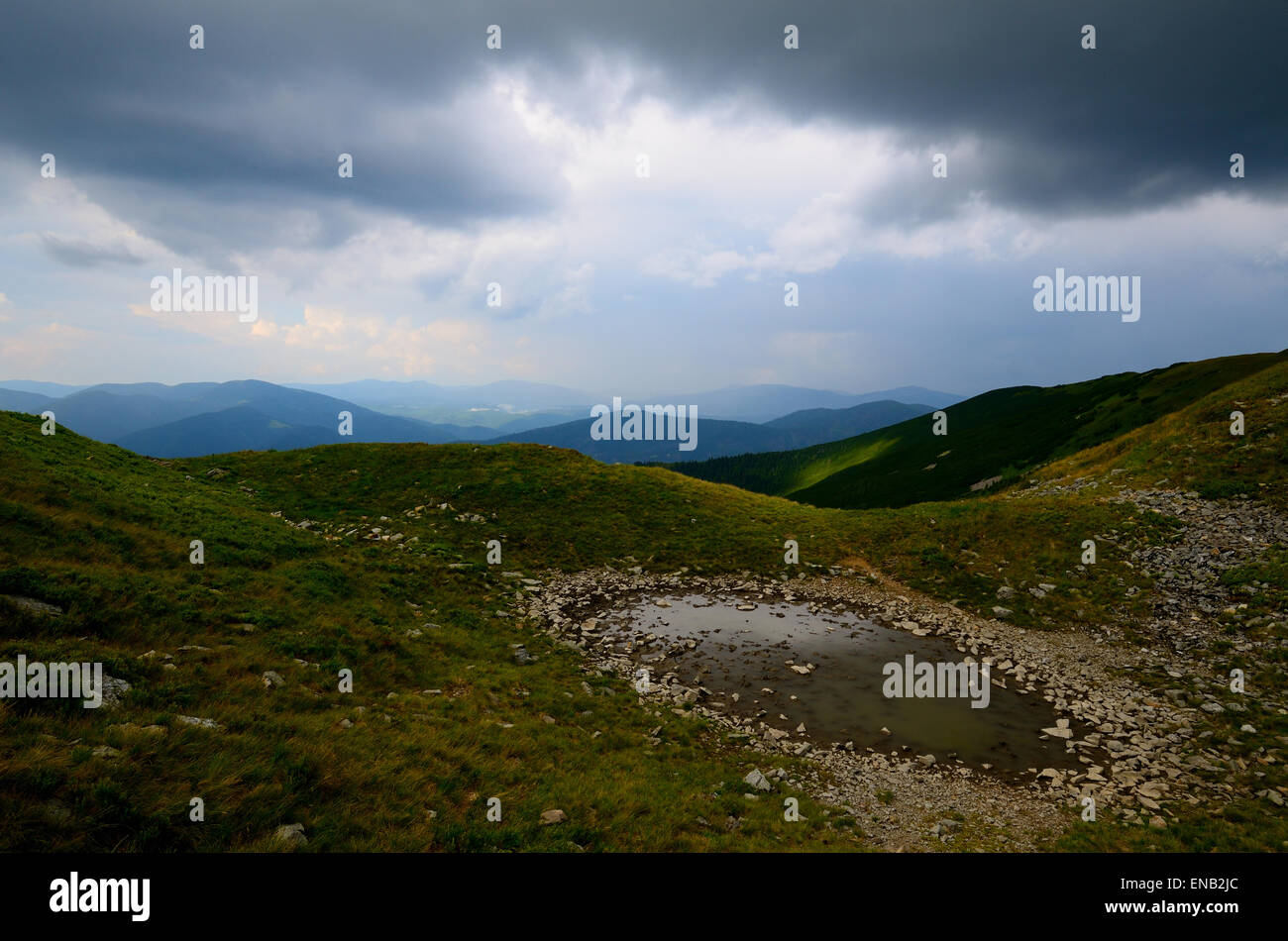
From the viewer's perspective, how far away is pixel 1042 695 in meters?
14.9

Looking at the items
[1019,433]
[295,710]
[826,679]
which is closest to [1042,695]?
[826,679]

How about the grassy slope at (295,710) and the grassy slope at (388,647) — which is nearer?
the grassy slope at (295,710)

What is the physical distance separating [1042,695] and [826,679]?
5973 millimetres

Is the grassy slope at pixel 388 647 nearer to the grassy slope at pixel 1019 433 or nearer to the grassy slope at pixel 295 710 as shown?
the grassy slope at pixel 295 710

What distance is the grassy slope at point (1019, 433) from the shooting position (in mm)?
65688

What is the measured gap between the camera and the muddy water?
13023 millimetres

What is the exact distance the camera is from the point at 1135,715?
1352 cm

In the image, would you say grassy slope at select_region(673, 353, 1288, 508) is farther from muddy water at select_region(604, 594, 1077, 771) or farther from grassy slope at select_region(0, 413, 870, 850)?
grassy slope at select_region(0, 413, 870, 850)

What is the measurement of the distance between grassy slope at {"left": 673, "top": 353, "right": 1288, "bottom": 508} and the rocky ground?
50.0m

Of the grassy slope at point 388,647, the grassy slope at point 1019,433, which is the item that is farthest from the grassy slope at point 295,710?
the grassy slope at point 1019,433

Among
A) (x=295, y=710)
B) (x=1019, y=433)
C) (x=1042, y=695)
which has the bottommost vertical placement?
(x=1042, y=695)

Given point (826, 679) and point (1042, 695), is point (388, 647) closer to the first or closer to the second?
point (826, 679)

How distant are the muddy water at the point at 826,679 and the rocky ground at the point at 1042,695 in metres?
0.47
